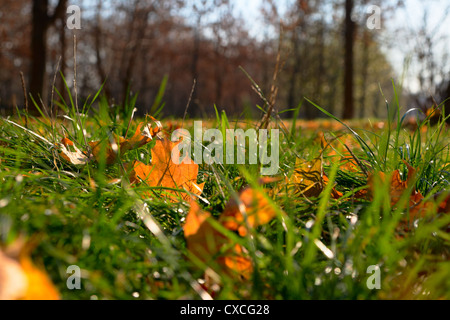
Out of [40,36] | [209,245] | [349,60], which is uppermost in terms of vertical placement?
[40,36]

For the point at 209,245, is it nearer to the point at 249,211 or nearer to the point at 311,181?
the point at 249,211

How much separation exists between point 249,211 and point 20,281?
402 millimetres

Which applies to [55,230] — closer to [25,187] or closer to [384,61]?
[25,187]

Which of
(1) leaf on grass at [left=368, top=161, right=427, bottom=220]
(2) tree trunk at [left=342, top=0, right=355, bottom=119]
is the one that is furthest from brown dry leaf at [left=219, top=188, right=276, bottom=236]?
(2) tree trunk at [left=342, top=0, right=355, bottom=119]

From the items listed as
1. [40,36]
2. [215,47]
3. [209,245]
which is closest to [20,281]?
[209,245]

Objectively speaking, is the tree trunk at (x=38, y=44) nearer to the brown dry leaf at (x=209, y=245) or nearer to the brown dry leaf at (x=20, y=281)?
the brown dry leaf at (x=209, y=245)

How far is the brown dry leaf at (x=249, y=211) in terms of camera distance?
68 cm

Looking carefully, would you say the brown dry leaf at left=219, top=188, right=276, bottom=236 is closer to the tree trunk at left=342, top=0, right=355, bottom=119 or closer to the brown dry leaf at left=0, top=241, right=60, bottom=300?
the brown dry leaf at left=0, top=241, right=60, bottom=300

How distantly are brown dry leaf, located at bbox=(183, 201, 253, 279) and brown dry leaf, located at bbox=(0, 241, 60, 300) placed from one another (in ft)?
0.82

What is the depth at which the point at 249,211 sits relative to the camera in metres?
0.72

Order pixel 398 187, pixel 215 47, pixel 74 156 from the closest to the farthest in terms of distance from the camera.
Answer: pixel 398 187 < pixel 74 156 < pixel 215 47

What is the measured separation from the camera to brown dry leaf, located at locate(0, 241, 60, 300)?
430 millimetres

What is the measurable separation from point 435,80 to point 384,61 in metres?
34.4

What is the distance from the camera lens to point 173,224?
0.92 metres
